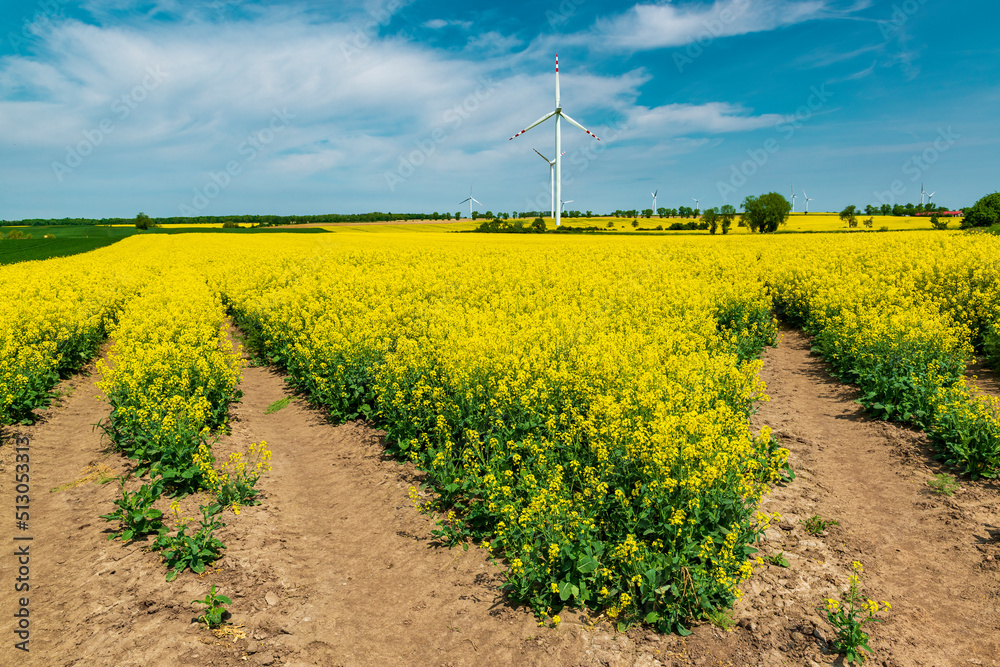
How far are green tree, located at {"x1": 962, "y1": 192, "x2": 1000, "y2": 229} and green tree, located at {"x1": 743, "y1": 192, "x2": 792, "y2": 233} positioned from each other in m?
25.4

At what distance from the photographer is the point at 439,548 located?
621 cm

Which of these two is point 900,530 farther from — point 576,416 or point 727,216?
point 727,216

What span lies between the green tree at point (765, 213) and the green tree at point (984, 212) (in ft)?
83.4

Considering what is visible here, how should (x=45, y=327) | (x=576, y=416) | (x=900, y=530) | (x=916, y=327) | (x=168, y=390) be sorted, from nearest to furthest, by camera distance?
(x=900, y=530)
(x=576, y=416)
(x=168, y=390)
(x=916, y=327)
(x=45, y=327)

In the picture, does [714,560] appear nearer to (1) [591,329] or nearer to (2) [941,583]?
(2) [941,583]

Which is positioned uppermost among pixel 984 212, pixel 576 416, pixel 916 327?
pixel 984 212

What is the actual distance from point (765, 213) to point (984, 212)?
91.7ft

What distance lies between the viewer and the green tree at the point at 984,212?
5688 centimetres

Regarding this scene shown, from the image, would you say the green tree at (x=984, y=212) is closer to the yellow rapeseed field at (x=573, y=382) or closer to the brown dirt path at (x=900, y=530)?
the yellow rapeseed field at (x=573, y=382)

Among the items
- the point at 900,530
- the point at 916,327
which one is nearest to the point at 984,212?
the point at 916,327

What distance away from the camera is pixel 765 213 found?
8212 centimetres

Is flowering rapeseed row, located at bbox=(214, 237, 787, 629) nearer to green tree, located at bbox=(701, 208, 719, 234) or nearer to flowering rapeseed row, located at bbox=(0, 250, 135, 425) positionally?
flowering rapeseed row, located at bbox=(0, 250, 135, 425)

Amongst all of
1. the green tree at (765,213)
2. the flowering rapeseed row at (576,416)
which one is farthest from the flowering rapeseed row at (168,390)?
the green tree at (765,213)

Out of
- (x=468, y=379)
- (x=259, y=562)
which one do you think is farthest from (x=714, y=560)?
(x=259, y=562)
